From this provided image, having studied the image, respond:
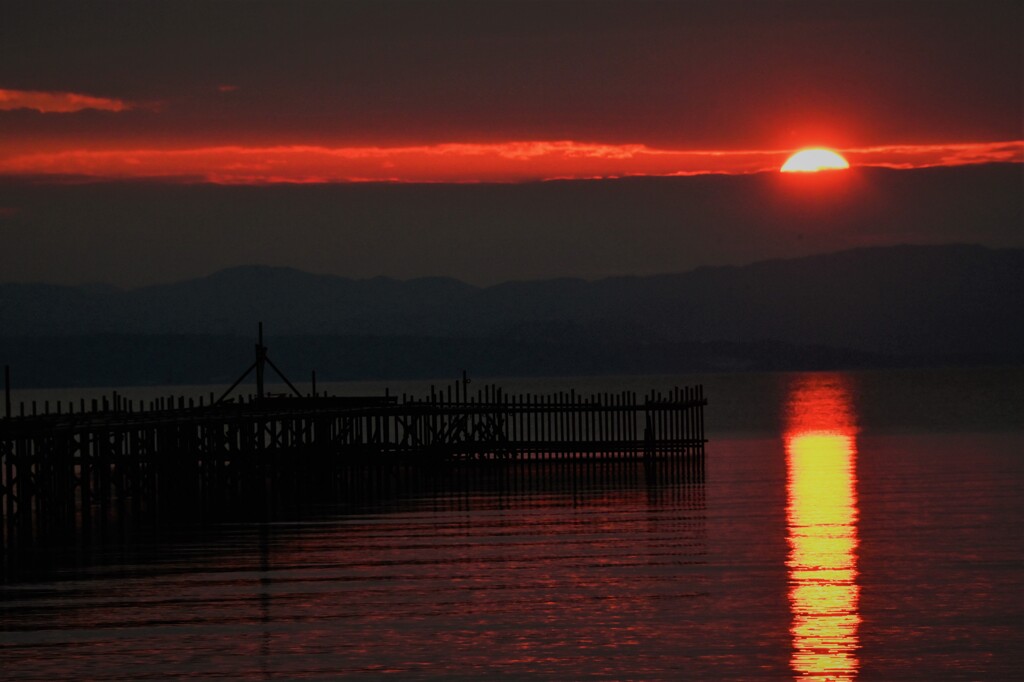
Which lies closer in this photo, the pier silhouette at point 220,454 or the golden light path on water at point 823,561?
the golden light path on water at point 823,561

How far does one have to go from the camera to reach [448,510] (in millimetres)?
38219

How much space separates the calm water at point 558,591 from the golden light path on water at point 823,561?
0.22ft

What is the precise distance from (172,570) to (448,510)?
→ 1146 cm

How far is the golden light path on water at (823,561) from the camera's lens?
1955cm

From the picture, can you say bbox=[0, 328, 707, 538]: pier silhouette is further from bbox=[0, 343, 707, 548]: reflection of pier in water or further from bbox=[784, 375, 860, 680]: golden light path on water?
bbox=[784, 375, 860, 680]: golden light path on water

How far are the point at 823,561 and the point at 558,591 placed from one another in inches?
222

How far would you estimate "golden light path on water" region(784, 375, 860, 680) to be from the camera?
19547 mm

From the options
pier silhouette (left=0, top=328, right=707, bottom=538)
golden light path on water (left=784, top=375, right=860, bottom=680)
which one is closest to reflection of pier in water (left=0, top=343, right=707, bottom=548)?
pier silhouette (left=0, top=328, right=707, bottom=538)

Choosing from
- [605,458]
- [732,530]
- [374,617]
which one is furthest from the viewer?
[605,458]

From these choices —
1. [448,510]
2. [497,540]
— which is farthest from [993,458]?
[497,540]

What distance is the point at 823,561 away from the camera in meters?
27.8

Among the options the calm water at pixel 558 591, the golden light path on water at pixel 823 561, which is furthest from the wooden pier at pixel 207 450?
the golden light path on water at pixel 823 561

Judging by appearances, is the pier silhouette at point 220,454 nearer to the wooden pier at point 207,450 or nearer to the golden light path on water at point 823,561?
the wooden pier at point 207,450

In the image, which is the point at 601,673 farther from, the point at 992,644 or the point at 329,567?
the point at 329,567
